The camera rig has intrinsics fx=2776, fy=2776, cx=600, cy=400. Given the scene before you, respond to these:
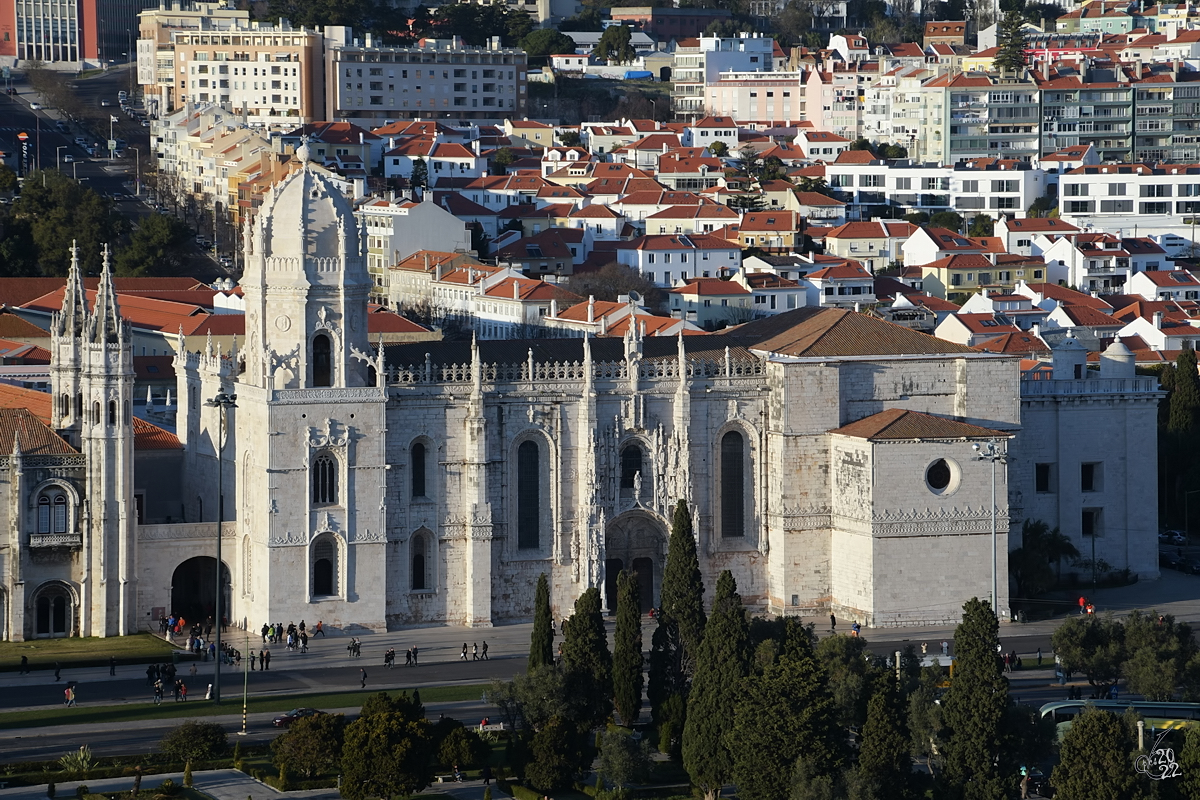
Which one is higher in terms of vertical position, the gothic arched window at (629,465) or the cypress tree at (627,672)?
the gothic arched window at (629,465)

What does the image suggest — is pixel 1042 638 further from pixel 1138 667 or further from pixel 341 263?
pixel 341 263

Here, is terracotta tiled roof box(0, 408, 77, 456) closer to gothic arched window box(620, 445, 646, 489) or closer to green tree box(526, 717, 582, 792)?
gothic arched window box(620, 445, 646, 489)

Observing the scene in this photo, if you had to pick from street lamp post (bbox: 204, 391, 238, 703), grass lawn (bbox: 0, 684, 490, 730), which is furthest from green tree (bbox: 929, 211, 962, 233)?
grass lawn (bbox: 0, 684, 490, 730)

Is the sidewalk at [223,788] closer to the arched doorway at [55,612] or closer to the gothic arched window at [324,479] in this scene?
the gothic arched window at [324,479]

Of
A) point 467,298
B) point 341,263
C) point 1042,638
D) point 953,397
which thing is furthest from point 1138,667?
point 467,298

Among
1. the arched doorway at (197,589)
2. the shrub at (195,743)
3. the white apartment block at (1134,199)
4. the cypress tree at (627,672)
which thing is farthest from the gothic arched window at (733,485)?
the white apartment block at (1134,199)

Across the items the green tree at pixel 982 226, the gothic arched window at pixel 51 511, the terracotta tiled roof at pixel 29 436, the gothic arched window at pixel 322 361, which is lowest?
the gothic arched window at pixel 51 511
